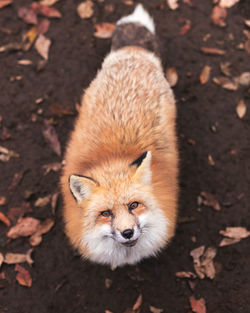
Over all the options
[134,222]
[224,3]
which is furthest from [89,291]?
[224,3]

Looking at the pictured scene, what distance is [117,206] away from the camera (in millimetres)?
2154

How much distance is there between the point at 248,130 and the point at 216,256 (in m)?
1.57

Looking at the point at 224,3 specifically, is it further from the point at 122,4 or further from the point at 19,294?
the point at 19,294

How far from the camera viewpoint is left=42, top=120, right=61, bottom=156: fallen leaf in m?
3.74

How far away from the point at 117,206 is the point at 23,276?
5.27ft

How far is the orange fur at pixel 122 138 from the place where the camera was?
7.72 feet

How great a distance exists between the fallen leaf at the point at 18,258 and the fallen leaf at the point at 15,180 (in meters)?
0.73

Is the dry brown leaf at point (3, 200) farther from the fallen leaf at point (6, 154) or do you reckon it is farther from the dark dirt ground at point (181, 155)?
the fallen leaf at point (6, 154)

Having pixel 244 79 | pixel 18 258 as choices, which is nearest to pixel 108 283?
pixel 18 258

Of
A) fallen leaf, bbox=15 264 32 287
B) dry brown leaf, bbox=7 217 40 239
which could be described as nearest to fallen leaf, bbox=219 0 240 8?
dry brown leaf, bbox=7 217 40 239

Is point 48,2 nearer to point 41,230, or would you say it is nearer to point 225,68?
point 225,68

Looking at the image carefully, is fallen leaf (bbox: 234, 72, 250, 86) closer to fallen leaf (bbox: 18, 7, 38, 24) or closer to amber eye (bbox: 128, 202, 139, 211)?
amber eye (bbox: 128, 202, 139, 211)

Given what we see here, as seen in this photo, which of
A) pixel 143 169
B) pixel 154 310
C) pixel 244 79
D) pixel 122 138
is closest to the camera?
pixel 143 169

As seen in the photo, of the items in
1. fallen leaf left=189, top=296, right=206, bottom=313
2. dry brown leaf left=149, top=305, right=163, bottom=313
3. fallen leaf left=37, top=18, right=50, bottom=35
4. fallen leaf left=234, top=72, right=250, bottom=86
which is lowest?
dry brown leaf left=149, top=305, right=163, bottom=313
